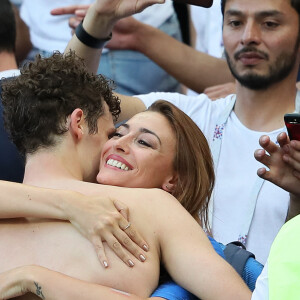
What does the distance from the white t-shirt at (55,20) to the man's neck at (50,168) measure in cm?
229

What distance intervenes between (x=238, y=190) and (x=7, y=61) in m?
1.29

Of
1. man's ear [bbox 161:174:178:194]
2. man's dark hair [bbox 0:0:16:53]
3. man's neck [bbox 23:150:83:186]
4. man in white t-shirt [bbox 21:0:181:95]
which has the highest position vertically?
man's neck [bbox 23:150:83:186]

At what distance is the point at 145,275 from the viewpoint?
2.52 m

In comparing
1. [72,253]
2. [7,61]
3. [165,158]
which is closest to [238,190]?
[165,158]

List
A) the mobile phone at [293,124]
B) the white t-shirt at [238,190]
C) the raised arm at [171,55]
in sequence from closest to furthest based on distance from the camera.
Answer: the mobile phone at [293,124]
the white t-shirt at [238,190]
the raised arm at [171,55]

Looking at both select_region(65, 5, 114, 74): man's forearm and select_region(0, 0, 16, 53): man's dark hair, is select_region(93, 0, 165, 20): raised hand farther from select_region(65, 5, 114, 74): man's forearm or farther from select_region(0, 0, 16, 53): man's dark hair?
select_region(0, 0, 16, 53): man's dark hair

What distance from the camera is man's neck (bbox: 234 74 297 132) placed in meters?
3.99

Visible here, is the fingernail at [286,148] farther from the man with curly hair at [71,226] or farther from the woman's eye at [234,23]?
the woman's eye at [234,23]

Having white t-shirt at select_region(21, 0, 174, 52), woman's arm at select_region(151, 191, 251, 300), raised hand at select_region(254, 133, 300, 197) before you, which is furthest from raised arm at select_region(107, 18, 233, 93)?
woman's arm at select_region(151, 191, 251, 300)

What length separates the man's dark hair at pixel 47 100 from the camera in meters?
2.81

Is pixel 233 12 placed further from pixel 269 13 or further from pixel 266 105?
pixel 266 105

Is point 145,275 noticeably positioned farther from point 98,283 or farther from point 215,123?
point 215,123

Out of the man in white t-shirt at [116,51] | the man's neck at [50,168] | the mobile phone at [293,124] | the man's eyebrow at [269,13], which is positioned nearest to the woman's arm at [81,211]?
the man's neck at [50,168]

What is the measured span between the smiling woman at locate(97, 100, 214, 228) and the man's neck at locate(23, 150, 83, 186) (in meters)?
0.15
